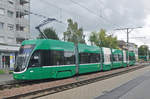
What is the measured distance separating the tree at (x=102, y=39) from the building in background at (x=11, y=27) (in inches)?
831

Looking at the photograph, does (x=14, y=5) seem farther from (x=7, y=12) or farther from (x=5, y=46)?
(x=5, y=46)

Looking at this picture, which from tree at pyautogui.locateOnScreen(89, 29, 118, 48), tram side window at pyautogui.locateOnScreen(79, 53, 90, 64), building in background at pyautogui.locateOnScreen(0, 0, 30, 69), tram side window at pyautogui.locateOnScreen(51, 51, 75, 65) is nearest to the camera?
tram side window at pyautogui.locateOnScreen(51, 51, 75, 65)

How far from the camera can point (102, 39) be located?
5194cm

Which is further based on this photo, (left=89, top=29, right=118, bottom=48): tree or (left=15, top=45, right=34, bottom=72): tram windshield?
(left=89, top=29, right=118, bottom=48): tree

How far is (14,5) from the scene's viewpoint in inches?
1372

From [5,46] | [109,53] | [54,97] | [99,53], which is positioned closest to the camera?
[54,97]

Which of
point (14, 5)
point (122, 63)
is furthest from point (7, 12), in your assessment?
point (122, 63)

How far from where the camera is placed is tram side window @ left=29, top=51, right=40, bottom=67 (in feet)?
42.2

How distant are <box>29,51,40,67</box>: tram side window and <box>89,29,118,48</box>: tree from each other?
131ft

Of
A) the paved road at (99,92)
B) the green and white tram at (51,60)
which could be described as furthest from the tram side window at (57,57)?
the paved road at (99,92)

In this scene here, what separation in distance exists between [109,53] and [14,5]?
64.3ft

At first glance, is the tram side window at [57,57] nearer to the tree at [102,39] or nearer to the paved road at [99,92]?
the paved road at [99,92]

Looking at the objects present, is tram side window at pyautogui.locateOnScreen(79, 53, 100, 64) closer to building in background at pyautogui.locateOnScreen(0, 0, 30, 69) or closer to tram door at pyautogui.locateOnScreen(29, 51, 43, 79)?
tram door at pyautogui.locateOnScreen(29, 51, 43, 79)

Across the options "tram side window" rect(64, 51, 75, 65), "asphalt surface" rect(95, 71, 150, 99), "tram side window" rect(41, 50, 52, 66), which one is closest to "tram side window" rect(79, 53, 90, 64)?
"tram side window" rect(64, 51, 75, 65)
